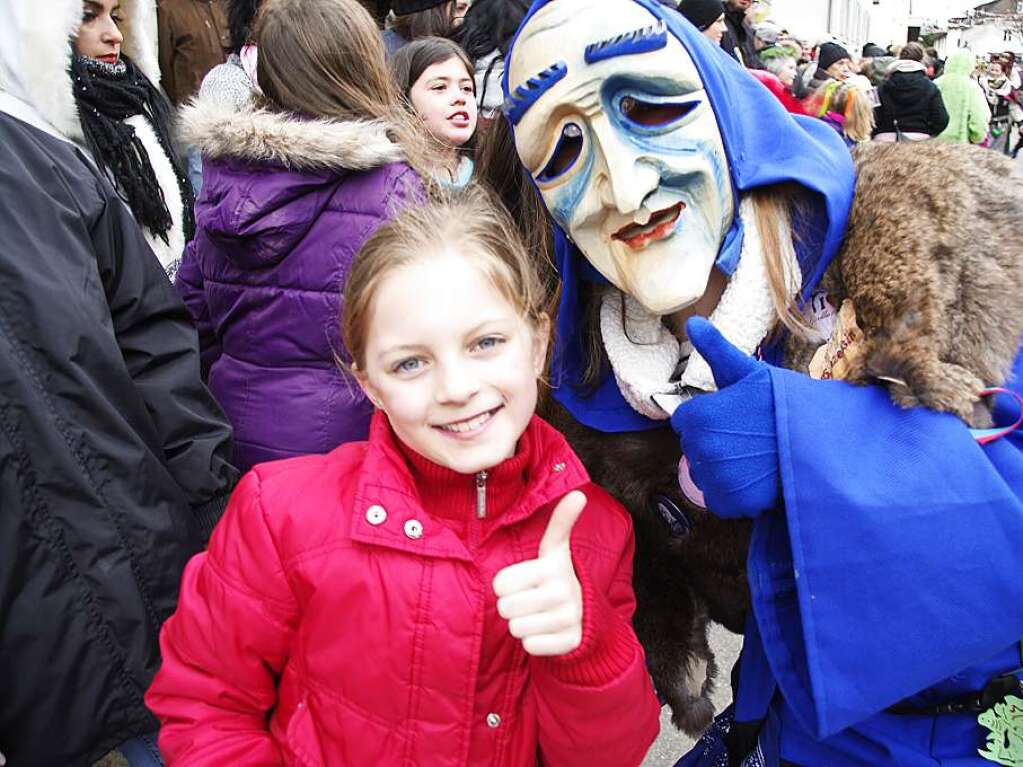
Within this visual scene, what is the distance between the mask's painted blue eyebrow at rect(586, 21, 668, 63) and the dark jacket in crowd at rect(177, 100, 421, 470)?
55 centimetres

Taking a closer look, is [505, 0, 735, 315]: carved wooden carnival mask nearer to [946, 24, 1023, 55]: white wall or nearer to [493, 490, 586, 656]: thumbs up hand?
[493, 490, 586, 656]: thumbs up hand

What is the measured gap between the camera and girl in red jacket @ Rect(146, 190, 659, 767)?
1.21 metres

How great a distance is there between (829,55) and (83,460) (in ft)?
26.9

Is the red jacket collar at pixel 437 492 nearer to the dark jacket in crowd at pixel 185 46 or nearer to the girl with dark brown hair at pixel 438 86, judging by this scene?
the girl with dark brown hair at pixel 438 86

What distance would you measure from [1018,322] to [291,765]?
1215 mm

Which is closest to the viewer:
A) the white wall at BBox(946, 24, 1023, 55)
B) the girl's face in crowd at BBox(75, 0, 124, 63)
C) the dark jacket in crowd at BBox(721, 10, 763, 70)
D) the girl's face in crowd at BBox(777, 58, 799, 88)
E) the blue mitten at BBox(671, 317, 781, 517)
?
the blue mitten at BBox(671, 317, 781, 517)

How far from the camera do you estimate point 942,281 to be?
3.67 feet

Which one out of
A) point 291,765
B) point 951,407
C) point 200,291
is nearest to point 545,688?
point 291,765

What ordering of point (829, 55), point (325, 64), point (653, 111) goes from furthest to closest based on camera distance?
1. point (829, 55)
2. point (325, 64)
3. point (653, 111)

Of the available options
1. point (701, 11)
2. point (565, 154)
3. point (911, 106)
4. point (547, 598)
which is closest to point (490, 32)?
point (701, 11)

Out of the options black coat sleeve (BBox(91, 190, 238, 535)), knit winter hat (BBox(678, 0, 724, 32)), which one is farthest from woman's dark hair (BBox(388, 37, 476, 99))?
knit winter hat (BBox(678, 0, 724, 32))

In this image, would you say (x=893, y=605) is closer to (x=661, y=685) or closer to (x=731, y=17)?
(x=661, y=685)

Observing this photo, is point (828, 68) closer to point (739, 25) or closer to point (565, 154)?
point (739, 25)

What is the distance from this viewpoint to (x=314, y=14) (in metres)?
1.85
